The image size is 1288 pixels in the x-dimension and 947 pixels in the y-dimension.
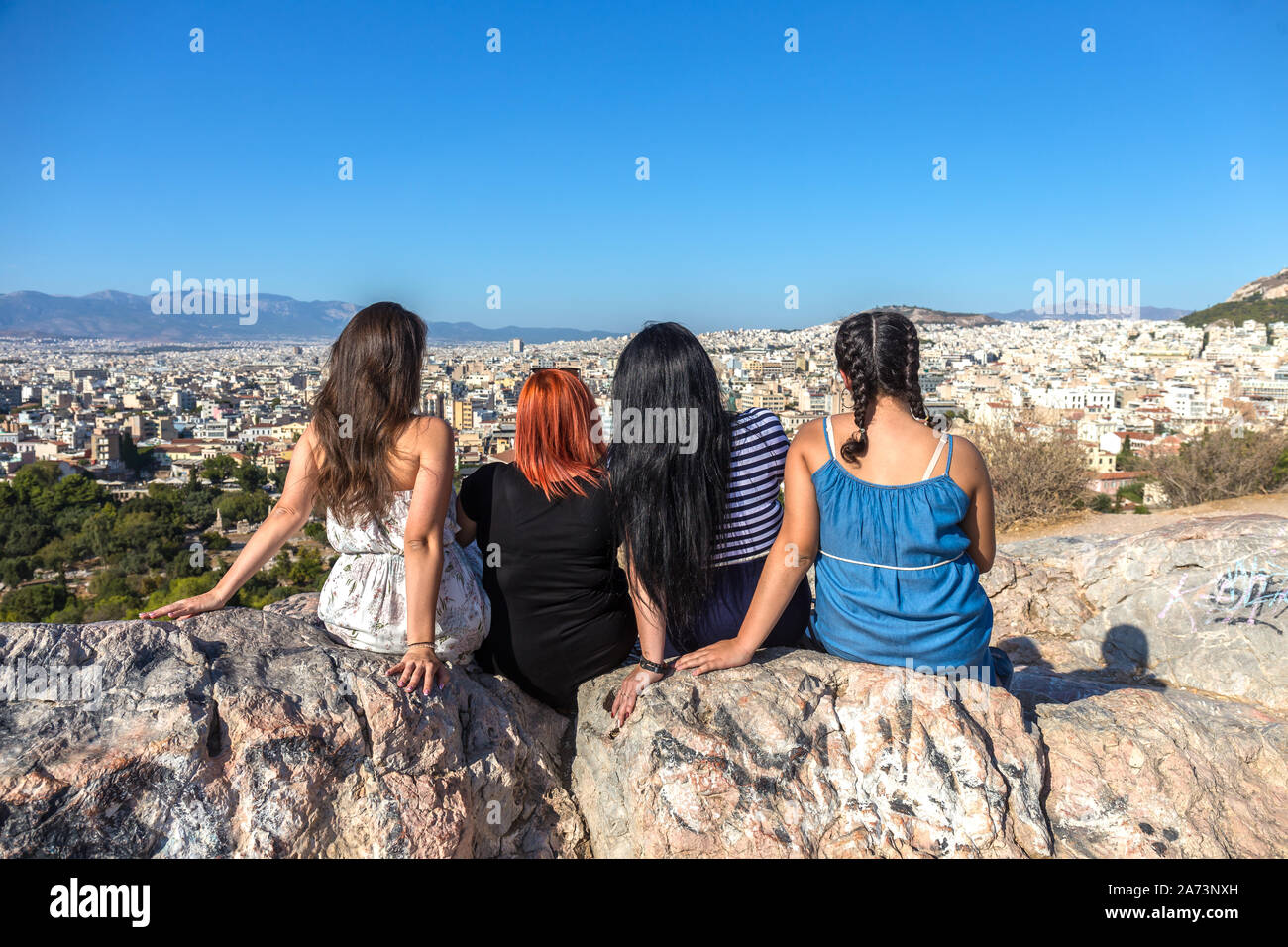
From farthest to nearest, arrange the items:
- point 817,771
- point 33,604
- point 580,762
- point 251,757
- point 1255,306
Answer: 1. point 1255,306
2. point 33,604
3. point 580,762
4. point 817,771
5. point 251,757

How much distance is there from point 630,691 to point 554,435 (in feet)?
2.43

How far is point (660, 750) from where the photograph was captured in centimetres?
198

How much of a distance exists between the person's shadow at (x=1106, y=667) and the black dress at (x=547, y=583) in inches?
66.7

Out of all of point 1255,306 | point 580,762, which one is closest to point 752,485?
point 580,762

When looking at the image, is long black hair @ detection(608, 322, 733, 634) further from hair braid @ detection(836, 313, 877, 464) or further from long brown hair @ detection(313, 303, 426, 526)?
long brown hair @ detection(313, 303, 426, 526)

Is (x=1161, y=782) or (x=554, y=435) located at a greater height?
(x=554, y=435)

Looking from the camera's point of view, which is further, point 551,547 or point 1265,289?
point 1265,289

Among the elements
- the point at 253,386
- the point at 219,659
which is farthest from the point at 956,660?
the point at 253,386

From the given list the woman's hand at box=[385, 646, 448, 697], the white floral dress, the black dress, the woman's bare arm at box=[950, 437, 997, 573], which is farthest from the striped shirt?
the woman's hand at box=[385, 646, 448, 697]

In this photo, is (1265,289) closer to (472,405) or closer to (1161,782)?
(472,405)

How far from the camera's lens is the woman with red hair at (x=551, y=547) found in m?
2.26

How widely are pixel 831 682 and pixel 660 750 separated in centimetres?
52

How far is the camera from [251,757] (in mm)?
1723
